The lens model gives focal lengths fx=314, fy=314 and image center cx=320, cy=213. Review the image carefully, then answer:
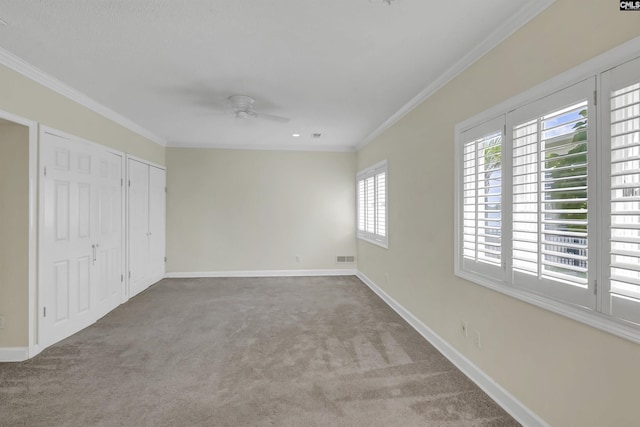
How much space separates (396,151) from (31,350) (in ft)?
14.7

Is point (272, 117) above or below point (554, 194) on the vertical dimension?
above

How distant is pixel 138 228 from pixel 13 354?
2.37 metres

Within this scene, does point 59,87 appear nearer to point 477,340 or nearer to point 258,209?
point 258,209

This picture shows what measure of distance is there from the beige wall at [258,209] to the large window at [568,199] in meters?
4.07

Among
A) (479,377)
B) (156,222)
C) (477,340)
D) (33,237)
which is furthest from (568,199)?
(156,222)

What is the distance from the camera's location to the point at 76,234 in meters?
3.48

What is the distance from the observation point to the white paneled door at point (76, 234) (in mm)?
3082

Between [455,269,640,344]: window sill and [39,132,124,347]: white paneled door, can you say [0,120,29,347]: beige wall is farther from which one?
[455,269,640,344]: window sill

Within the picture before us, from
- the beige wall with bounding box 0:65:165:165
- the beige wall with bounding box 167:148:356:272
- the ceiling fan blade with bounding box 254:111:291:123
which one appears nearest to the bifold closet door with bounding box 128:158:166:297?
the beige wall with bounding box 167:148:356:272

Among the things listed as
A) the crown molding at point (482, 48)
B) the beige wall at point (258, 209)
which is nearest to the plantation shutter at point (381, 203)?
the crown molding at point (482, 48)

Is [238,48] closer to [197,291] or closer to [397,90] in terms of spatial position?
[397,90]

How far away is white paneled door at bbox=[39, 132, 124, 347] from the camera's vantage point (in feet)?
10.1

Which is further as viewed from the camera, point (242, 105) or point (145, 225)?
point (145, 225)

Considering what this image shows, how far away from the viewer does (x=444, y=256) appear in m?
3.02
